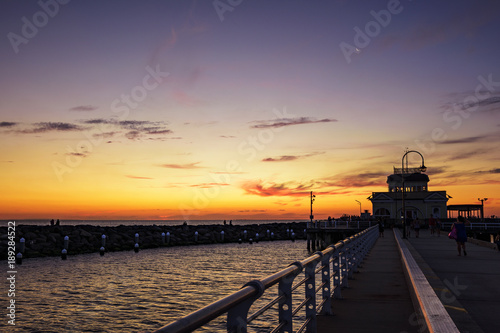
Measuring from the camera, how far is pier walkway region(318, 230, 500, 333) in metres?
7.60

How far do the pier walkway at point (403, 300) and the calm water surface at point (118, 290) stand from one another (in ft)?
18.3

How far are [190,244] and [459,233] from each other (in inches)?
1903


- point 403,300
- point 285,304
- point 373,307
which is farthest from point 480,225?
point 285,304

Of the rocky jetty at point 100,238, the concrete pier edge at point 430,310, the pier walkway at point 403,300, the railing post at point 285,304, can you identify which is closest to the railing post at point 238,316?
the railing post at point 285,304

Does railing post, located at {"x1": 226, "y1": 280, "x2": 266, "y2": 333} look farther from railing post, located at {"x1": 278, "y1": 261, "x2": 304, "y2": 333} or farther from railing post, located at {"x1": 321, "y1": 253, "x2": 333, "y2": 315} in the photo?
railing post, located at {"x1": 321, "y1": 253, "x2": 333, "y2": 315}

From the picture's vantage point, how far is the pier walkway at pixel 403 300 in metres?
7.60

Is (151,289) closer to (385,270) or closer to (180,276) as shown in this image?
(180,276)

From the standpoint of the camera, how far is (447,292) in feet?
34.1

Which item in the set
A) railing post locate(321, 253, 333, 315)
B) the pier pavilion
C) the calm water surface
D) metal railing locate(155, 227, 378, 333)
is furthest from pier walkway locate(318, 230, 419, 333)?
the pier pavilion

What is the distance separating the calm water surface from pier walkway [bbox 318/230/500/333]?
18.3ft

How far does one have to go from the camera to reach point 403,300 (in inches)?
387

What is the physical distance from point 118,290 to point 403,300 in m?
19.2

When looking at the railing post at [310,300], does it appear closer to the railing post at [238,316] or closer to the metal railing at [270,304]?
the metal railing at [270,304]

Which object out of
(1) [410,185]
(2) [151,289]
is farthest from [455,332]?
(1) [410,185]
